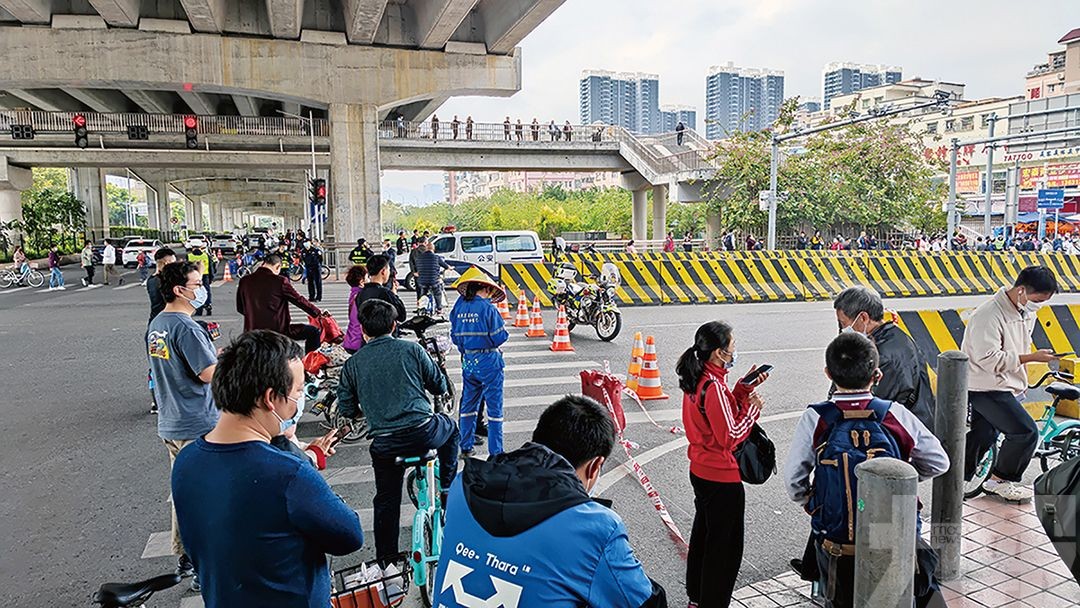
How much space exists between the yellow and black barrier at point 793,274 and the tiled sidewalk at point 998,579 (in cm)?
1207

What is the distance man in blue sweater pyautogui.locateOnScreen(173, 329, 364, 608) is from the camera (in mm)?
2168

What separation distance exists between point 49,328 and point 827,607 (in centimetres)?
1673

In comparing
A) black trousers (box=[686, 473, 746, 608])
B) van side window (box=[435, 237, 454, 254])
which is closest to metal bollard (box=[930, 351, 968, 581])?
black trousers (box=[686, 473, 746, 608])

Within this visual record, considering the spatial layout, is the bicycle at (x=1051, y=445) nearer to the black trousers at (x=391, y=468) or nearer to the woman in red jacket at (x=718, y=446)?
the woman in red jacket at (x=718, y=446)

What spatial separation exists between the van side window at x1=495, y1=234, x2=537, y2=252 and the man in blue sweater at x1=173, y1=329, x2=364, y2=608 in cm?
2014

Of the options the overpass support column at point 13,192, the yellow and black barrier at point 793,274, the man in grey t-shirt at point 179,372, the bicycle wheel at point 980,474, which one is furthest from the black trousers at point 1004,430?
the overpass support column at point 13,192

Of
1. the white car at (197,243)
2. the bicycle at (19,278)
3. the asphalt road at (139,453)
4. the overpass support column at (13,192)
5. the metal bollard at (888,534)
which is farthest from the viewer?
the overpass support column at (13,192)

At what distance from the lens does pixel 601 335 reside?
12.7 meters

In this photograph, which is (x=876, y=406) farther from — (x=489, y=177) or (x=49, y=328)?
(x=489, y=177)

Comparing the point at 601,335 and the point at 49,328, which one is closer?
the point at 601,335

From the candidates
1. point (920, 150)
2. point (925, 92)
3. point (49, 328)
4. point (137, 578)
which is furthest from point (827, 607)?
point (925, 92)

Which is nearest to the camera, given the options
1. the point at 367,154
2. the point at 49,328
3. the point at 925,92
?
the point at 49,328

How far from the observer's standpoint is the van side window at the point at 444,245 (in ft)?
73.3

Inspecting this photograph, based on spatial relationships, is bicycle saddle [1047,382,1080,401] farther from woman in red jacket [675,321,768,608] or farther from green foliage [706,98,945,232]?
green foliage [706,98,945,232]
